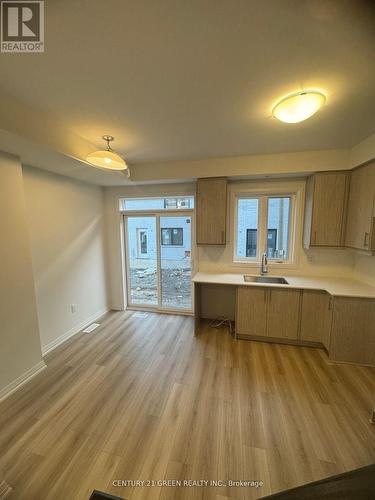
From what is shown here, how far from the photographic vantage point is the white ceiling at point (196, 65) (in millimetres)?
968

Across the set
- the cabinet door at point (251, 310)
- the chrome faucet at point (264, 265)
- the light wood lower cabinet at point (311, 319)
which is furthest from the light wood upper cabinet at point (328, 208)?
the cabinet door at point (251, 310)

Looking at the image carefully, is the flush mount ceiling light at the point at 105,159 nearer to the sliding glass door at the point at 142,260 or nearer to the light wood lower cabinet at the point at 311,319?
the sliding glass door at the point at 142,260

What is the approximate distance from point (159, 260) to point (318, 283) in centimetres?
261

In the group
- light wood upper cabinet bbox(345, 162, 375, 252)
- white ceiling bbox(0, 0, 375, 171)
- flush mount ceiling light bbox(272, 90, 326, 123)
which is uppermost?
white ceiling bbox(0, 0, 375, 171)

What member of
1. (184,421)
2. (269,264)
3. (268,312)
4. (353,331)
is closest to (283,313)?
(268,312)

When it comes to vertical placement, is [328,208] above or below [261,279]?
above

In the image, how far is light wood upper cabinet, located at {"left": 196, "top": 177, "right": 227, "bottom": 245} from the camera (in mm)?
3107

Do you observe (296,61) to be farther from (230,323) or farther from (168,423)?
(230,323)

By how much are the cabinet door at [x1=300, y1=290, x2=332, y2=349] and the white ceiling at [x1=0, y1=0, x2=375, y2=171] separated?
196 centimetres

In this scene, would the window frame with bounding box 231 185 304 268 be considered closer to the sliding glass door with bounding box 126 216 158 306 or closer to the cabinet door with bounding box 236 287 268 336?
the cabinet door with bounding box 236 287 268 336

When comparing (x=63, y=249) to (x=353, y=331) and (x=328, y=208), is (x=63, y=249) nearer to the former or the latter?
(x=328, y=208)

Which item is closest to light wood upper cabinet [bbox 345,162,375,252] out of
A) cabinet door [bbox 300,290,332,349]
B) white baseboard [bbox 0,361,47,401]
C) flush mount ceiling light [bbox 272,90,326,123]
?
cabinet door [bbox 300,290,332,349]

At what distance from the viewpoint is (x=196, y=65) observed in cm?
128

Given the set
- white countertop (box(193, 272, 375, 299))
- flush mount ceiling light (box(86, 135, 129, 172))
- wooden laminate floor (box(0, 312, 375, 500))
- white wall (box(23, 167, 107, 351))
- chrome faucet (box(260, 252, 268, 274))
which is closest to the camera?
wooden laminate floor (box(0, 312, 375, 500))
